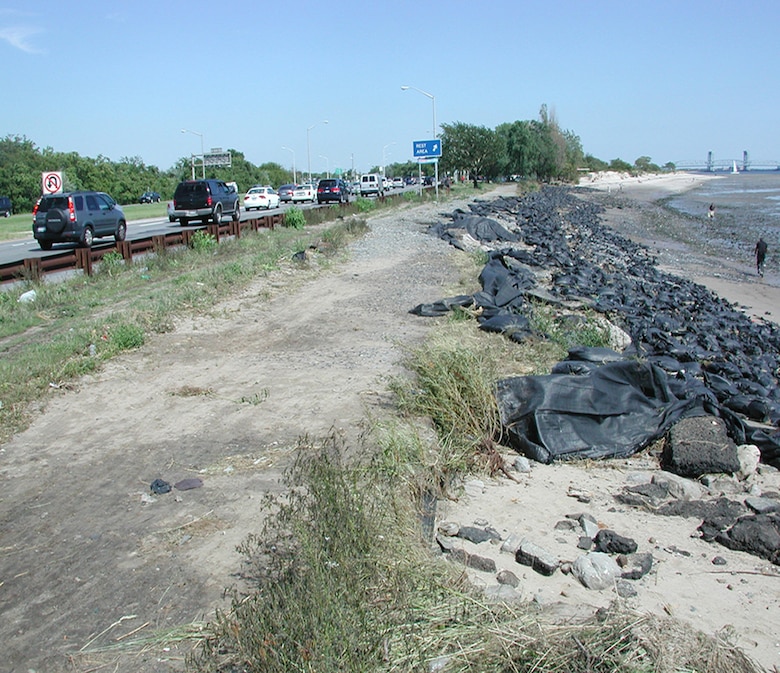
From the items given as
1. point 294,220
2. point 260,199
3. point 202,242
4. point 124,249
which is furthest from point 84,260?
point 260,199

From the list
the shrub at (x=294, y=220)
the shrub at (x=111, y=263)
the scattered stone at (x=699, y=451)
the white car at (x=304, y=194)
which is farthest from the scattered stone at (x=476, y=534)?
the white car at (x=304, y=194)

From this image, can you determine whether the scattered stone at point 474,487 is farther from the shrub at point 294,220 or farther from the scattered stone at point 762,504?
the shrub at point 294,220

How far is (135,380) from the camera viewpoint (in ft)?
29.1

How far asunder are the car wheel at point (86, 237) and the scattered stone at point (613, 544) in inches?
911

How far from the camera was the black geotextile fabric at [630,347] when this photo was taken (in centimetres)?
729

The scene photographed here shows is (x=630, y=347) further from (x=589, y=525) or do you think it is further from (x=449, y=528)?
(x=449, y=528)

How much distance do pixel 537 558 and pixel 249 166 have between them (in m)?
111

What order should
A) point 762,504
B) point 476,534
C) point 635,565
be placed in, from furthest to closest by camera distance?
point 762,504 → point 476,534 → point 635,565

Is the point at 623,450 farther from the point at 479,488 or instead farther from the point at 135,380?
the point at 135,380

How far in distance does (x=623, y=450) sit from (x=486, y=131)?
282ft

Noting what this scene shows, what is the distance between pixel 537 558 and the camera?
493cm

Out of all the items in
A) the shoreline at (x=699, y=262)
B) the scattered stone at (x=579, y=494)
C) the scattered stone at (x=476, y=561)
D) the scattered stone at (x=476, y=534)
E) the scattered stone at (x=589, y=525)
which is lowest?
the shoreline at (x=699, y=262)

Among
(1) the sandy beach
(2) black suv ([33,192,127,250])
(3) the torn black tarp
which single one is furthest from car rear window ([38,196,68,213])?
(1) the sandy beach

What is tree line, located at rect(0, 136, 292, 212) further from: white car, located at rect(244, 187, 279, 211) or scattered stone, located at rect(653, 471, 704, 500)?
scattered stone, located at rect(653, 471, 704, 500)
